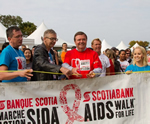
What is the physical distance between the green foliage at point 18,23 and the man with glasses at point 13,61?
174 feet

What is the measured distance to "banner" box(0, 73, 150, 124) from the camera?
2680 millimetres

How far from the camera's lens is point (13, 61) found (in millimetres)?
2717

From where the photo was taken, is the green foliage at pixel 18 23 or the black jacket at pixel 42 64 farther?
the green foliage at pixel 18 23

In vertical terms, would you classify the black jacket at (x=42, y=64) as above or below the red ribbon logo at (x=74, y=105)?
above

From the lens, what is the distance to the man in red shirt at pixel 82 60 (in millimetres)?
3012

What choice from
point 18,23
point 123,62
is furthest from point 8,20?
point 123,62

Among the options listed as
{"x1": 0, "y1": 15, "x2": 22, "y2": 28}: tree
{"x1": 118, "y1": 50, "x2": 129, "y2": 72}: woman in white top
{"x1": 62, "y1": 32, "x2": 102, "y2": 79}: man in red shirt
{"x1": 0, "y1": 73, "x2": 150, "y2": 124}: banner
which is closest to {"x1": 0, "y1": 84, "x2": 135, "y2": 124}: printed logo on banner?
{"x1": 0, "y1": 73, "x2": 150, "y2": 124}: banner

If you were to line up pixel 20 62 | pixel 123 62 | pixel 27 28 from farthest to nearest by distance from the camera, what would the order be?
pixel 27 28, pixel 123 62, pixel 20 62

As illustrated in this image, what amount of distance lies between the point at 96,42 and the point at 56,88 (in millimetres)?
1753

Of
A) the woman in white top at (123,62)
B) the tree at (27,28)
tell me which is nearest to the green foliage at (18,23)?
the tree at (27,28)

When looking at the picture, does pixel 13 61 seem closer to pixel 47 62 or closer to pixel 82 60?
pixel 47 62

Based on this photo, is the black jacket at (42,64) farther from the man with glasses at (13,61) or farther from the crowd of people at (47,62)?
the man with glasses at (13,61)

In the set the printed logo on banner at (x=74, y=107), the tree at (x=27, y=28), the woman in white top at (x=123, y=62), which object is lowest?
the printed logo on banner at (x=74, y=107)

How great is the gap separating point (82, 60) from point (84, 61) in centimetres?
3
